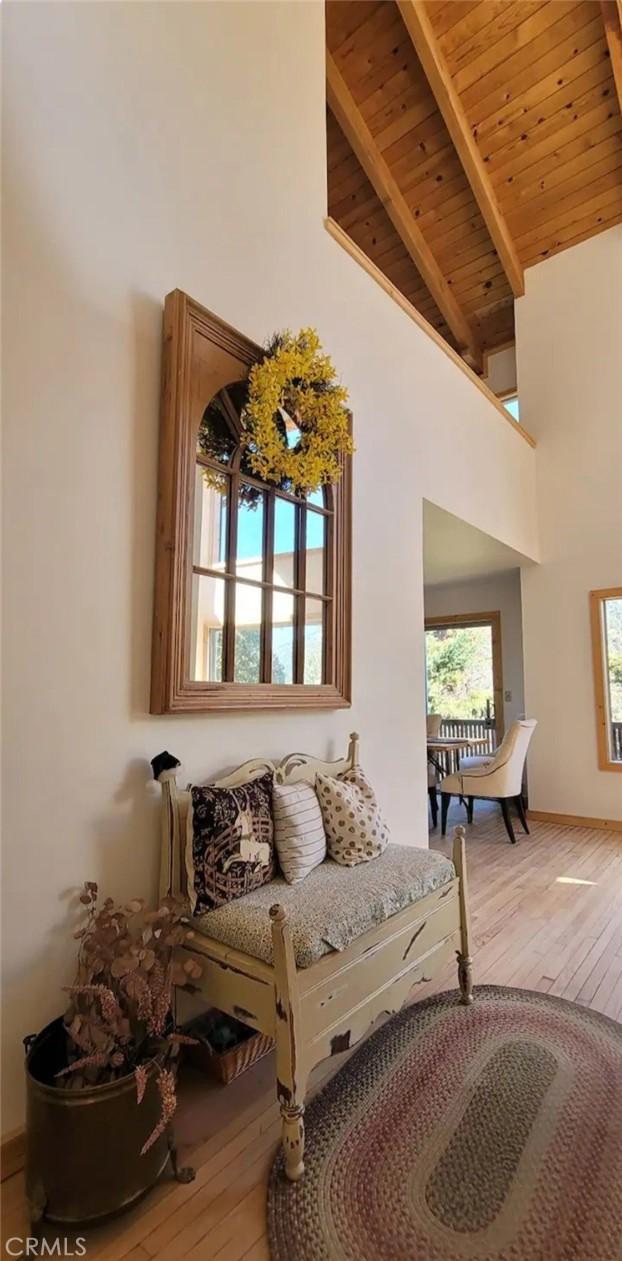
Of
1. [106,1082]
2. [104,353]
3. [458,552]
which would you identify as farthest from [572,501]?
[106,1082]

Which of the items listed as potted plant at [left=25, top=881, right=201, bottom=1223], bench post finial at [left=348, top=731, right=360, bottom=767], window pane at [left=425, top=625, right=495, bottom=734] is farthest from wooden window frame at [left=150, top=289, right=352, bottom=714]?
window pane at [left=425, top=625, right=495, bottom=734]

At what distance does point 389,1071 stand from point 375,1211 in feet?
1.64

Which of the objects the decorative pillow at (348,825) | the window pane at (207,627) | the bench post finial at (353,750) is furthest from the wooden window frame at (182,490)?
the bench post finial at (353,750)

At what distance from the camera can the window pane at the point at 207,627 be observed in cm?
199

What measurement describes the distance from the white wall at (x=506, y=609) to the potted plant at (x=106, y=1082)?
539 cm

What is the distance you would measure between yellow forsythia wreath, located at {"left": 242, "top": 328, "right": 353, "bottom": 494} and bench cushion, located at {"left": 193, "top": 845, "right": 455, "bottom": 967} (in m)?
1.54

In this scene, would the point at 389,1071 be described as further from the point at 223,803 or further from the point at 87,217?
the point at 87,217

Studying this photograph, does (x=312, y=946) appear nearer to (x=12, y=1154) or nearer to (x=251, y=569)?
(x=12, y=1154)

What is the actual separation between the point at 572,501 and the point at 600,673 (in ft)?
5.40

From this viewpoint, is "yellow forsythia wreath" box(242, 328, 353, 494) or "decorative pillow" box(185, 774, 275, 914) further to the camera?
"yellow forsythia wreath" box(242, 328, 353, 494)

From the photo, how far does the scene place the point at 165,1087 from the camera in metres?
1.33

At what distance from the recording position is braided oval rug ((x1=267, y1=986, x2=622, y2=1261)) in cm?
127

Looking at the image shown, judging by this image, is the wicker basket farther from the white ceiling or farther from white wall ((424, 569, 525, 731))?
white wall ((424, 569, 525, 731))

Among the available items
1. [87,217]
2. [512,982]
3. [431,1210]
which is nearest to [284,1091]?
[431,1210]
